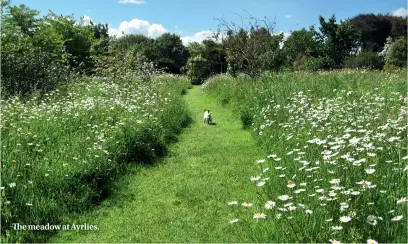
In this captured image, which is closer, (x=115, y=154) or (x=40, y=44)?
(x=115, y=154)

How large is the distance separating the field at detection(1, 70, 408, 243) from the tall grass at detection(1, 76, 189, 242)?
0.02m

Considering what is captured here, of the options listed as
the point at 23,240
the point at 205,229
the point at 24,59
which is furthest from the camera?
the point at 24,59

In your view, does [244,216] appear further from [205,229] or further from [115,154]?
[115,154]

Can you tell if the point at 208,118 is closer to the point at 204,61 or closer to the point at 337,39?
the point at 204,61

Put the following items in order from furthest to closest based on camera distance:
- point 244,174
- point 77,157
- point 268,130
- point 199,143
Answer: point 199,143
point 268,130
point 244,174
point 77,157

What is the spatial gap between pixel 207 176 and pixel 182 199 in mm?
1082

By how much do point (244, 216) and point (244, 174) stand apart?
5.88 feet

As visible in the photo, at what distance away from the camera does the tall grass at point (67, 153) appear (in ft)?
14.3

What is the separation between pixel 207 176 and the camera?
6258 millimetres

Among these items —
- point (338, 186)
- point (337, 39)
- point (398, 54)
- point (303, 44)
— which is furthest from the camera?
point (303, 44)

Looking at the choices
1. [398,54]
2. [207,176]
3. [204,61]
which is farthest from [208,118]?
[398,54]

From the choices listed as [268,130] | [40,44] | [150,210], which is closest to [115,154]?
[150,210]

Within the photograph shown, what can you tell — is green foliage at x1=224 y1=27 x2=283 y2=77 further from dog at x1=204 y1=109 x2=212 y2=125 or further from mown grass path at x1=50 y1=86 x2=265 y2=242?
mown grass path at x1=50 y1=86 x2=265 y2=242

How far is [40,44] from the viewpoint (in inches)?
617
